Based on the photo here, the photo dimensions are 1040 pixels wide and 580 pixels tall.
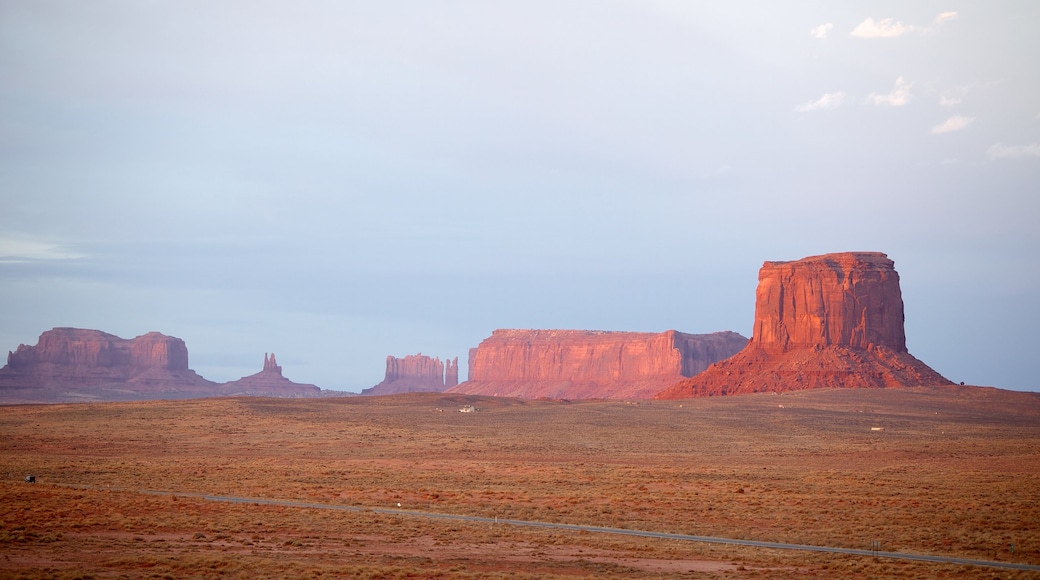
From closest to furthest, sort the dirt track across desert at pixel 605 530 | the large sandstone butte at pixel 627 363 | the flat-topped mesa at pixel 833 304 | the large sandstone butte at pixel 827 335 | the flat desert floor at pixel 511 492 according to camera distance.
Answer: the flat desert floor at pixel 511 492
the dirt track across desert at pixel 605 530
the large sandstone butte at pixel 827 335
the flat-topped mesa at pixel 833 304
the large sandstone butte at pixel 627 363

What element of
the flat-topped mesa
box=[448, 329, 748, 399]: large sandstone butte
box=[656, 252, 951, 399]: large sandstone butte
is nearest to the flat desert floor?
box=[656, 252, 951, 399]: large sandstone butte

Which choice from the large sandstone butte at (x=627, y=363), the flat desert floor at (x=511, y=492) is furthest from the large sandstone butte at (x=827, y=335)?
the large sandstone butte at (x=627, y=363)

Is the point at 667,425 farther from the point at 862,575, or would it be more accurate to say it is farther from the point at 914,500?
the point at 862,575

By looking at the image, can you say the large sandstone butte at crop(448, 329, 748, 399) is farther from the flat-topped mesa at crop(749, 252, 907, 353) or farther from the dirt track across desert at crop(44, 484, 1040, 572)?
the dirt track across desert at crop(44, 484, 1040, 572)

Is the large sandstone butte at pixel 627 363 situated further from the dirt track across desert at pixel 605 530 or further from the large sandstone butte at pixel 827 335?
the dirt track across desert at pixel 605 530

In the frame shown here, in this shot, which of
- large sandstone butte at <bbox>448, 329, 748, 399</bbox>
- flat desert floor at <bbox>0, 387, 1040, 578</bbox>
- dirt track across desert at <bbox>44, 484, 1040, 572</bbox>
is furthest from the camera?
large sandstone butte at <bbox>448, 329, 748, 399</bbox>

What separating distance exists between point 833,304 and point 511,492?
254ft

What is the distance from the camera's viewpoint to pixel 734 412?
83.1 m

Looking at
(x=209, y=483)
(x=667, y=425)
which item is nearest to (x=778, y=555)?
(x=209, y=483)

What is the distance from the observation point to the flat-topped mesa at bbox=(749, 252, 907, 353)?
106 m

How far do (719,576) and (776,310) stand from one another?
9399cm

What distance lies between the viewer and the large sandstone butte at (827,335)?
4033 inches

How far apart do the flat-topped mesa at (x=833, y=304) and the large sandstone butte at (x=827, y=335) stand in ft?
0.35

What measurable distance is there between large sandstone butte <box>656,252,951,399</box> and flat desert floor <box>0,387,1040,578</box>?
62.8 ft
